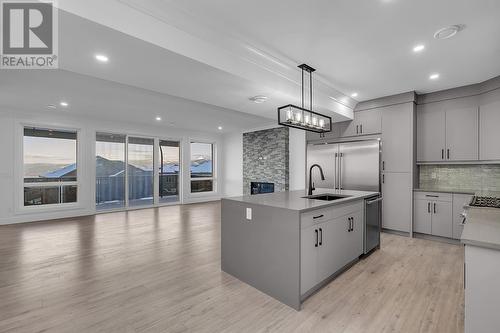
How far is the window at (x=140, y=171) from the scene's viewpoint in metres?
7.41

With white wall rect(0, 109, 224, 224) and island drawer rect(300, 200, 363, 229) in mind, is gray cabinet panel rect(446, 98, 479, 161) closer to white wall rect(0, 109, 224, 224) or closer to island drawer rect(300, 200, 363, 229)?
island drawer rect(300, 200, 363, 229)

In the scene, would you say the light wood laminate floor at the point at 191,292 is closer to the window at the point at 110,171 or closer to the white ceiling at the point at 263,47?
the white ceiling at the point at 263,47

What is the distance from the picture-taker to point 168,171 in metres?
8.27

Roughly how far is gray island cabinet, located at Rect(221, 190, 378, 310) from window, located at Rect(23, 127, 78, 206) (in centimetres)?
574

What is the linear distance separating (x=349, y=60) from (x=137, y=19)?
8.61ft

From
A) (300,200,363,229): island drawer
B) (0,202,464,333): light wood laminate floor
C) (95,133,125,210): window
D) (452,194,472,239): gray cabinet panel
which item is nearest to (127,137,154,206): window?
(95,133,125,210): window

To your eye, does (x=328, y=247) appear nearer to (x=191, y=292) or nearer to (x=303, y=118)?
(x=191, y=292)

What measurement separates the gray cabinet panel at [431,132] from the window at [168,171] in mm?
7173

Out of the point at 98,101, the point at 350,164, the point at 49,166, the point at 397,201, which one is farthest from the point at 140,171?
the point at 397,201

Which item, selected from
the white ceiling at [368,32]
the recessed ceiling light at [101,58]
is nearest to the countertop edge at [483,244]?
the white ceiling at [368,32]

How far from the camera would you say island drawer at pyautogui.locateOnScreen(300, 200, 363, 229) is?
2212mm

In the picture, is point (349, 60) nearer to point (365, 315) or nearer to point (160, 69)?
point (160, 69)

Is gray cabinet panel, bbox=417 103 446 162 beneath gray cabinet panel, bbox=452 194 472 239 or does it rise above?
above

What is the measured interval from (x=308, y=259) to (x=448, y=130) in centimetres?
398
